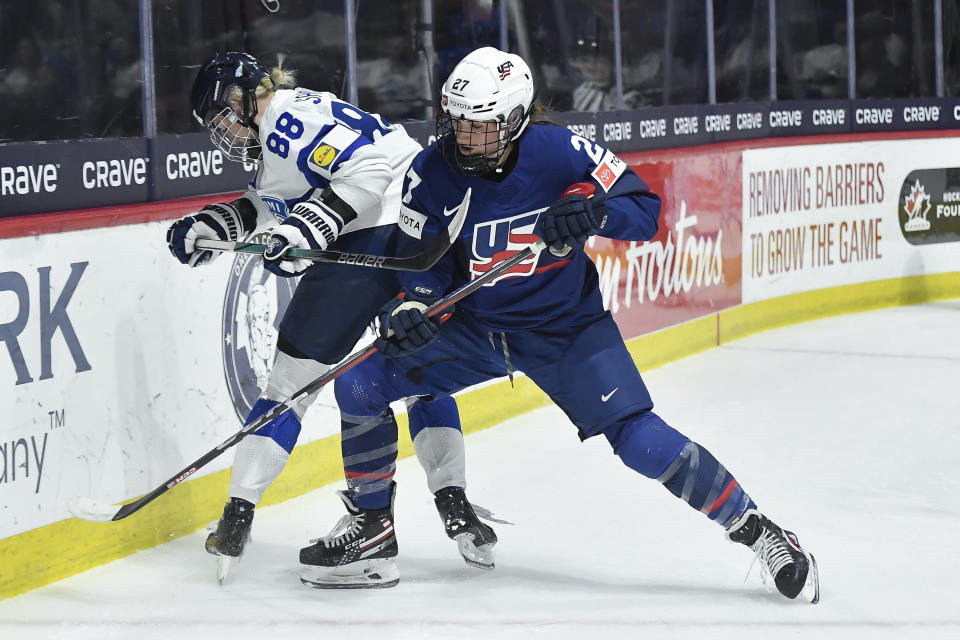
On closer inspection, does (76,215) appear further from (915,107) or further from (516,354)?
(915,107)

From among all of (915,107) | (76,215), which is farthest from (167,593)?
(915,107)

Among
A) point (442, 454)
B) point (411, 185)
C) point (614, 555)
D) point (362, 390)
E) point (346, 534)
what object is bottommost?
point (614, 555)

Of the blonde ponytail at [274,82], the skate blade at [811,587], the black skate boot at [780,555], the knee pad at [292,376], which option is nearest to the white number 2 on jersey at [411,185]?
the blonde ponytail at [274,82]

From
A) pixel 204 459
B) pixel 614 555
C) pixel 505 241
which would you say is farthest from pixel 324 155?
pixel 614 555

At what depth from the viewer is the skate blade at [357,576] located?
3.15m

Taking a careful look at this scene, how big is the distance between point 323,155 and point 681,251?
10.7 ft

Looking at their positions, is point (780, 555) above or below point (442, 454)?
below

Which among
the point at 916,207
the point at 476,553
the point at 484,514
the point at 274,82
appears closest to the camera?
the point at 274,82

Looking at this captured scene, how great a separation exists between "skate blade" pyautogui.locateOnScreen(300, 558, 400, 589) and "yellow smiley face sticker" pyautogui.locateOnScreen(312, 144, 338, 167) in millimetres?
932

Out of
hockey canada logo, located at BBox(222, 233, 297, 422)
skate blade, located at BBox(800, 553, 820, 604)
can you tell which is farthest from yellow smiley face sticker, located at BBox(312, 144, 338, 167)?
skate blade, located at BBox(800, 553, 820, 604)

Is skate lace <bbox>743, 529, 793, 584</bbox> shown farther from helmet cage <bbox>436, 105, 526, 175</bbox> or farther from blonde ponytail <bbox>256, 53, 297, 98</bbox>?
blonde ponytail <bbox>256, 53, 297, 98</bbox>

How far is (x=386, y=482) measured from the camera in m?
3.18

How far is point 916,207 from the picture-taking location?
24.6ft

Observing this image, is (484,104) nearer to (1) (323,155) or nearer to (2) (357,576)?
(1) (323,155)
